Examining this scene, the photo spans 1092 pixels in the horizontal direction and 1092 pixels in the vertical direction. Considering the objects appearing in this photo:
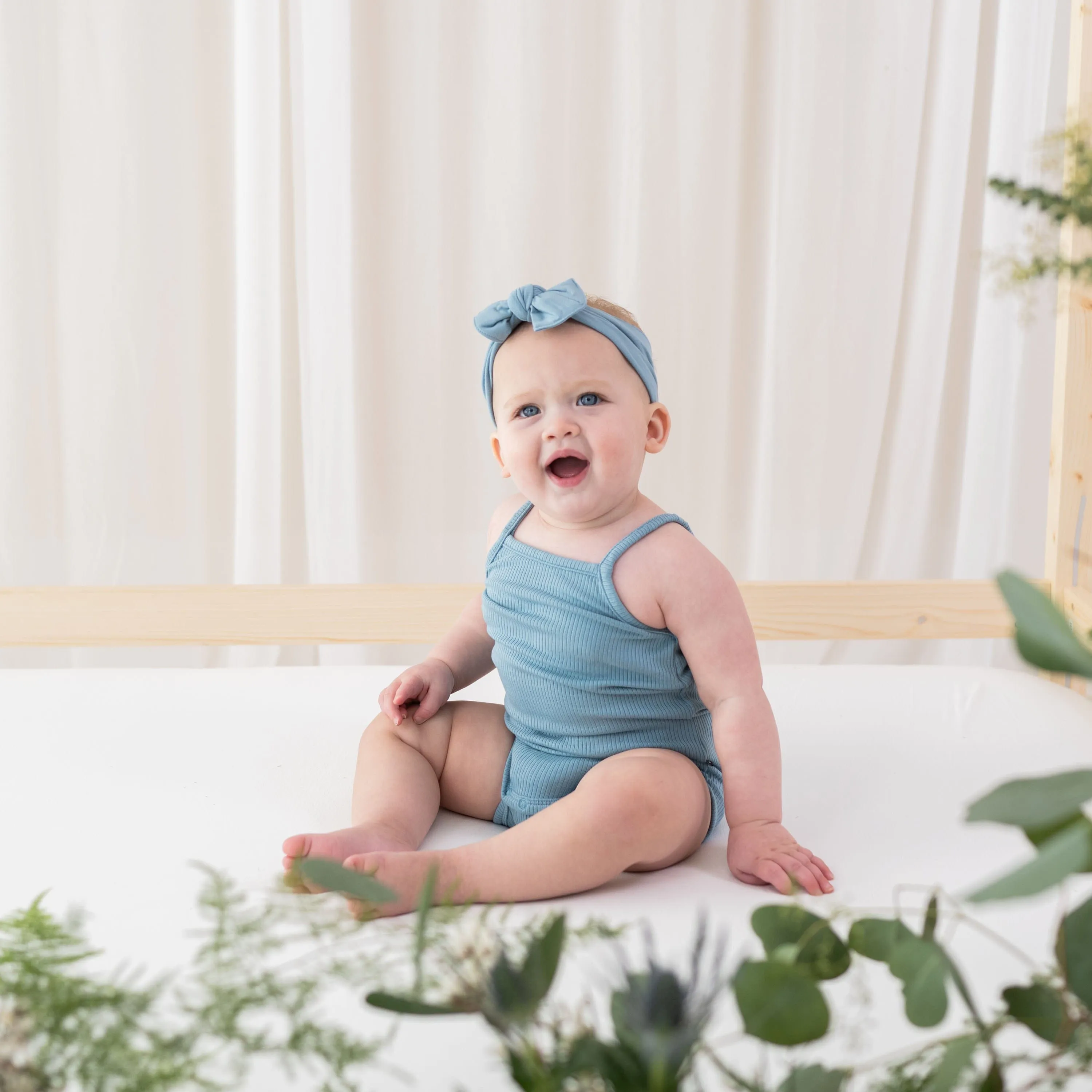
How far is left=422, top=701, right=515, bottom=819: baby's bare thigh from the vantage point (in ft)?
2.91

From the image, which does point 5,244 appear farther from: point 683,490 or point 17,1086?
point 17,1086

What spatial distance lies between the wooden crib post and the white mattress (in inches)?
5.8

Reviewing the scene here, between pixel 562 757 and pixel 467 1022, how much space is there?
33cm

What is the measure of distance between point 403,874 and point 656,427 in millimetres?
403

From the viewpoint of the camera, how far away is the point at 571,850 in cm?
73

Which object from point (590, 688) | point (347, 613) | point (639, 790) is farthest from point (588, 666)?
point (347, 613)

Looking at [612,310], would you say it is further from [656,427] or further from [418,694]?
[418,694]

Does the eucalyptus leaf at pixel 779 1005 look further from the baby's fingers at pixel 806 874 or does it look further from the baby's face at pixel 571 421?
the baby's face at pixel 571 421

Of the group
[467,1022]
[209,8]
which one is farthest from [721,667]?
[209,8]

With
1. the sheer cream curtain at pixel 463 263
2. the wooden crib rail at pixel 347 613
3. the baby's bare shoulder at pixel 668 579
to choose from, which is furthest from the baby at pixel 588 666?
the sheer cream curtain at pixel 463 263

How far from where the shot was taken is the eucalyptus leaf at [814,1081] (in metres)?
0.30

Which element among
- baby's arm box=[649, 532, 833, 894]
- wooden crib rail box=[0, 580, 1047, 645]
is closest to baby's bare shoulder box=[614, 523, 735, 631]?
baby's arm box=[649, 532, 833, 894]

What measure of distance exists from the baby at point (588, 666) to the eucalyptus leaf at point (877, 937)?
0.40 m

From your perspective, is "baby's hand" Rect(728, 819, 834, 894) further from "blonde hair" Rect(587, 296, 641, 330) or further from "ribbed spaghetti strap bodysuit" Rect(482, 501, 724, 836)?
"blonde hair" Rect(587, 296, 641, 330)
